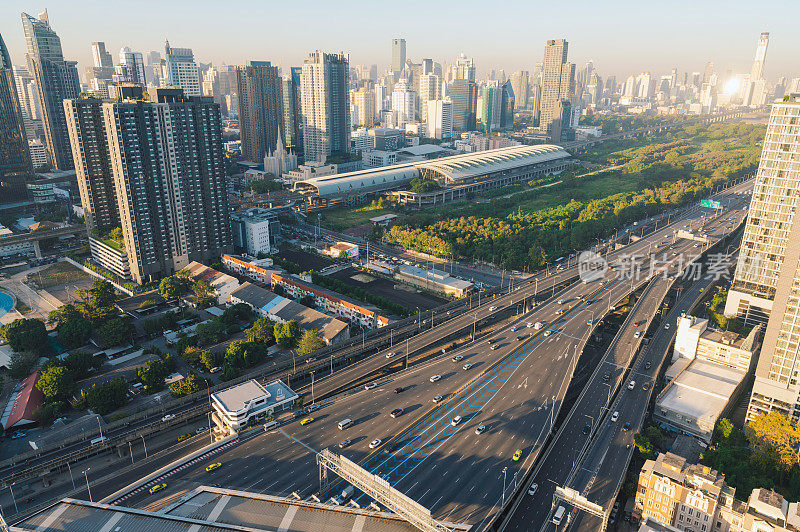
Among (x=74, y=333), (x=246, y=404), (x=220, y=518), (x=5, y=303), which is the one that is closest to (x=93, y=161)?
(x=5, y=303)

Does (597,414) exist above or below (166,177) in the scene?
below

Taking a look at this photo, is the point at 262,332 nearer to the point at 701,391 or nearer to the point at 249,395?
the point at 249,395

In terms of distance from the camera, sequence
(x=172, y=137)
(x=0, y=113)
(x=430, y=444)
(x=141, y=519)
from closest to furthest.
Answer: (x=141, y=519) → (x=430, y=444) → (x=172, y=137) → (x=0, y=113)

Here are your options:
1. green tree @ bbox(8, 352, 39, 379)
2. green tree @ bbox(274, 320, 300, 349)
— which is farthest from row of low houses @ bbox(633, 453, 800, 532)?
green tree @ bbox(8, 352, 39, 379)

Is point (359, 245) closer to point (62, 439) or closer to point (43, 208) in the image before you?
point (62, 439)

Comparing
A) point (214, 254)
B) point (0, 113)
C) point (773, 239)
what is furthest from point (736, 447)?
point (0, 113)

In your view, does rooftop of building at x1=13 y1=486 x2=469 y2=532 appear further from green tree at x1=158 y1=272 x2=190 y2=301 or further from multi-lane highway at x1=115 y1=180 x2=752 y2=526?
green tree at x1=158 y1=272 x2=190 y2=301
